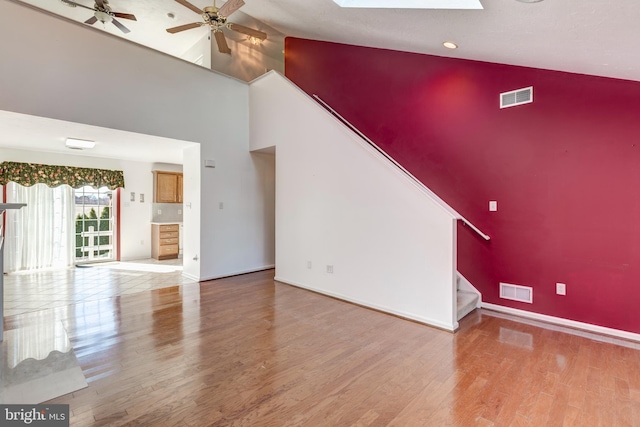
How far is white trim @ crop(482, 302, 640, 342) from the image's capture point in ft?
9.64

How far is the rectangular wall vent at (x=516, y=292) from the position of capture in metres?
3.50

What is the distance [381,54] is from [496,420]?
16.6 ft

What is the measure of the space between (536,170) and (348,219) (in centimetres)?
228

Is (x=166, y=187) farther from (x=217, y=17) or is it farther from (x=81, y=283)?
(x=217, y=17)

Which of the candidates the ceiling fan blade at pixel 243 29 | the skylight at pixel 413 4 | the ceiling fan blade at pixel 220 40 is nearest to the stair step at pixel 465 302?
the skylight at pixel 413 4

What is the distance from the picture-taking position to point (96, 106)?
13.1 ft

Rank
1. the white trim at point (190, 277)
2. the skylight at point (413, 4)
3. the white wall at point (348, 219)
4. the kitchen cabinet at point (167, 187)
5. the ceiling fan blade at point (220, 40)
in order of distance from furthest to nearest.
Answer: the kitchen cabinet at point (167, 187) → the white trim at point (190, 277) → the ceiling fan blade at point (220, 40) → the white wall at point (348, 219) → the skylight at point (413, 4)

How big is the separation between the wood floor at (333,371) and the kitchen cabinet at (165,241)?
12.2 ft

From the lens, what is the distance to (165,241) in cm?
740

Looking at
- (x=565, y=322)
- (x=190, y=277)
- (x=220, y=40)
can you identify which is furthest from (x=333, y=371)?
(x=220, y=40)

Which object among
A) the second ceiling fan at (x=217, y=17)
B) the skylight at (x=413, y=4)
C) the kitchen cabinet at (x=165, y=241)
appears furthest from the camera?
the kitchen cabinet at (x=165, y=241)

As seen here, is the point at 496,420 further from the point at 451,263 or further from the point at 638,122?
the point at 638,122

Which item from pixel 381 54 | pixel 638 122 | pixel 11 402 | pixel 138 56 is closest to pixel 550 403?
pixel 638 122

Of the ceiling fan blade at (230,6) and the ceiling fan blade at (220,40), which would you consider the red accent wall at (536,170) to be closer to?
the ceiling fan blade at (230,6)
